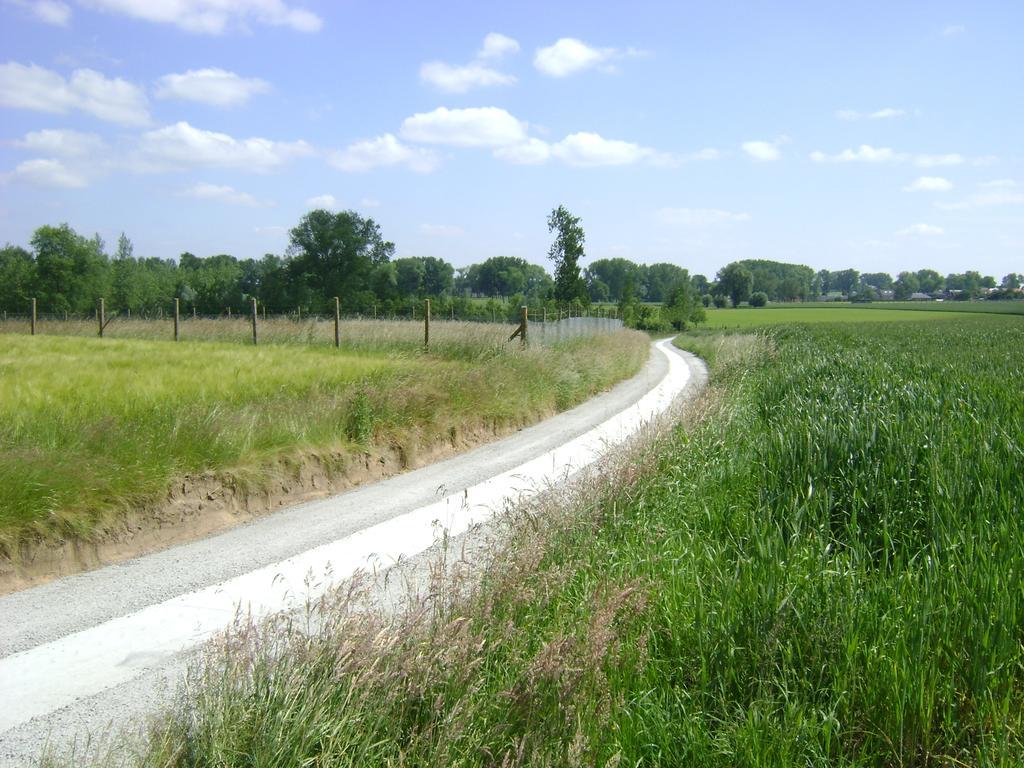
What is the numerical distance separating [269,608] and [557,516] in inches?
88.5

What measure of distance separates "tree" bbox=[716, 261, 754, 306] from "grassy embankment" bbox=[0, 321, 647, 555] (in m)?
127

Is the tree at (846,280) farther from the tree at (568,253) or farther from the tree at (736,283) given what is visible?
the tree at (568,253)

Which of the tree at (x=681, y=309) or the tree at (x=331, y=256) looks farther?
the tree at (x=681, y=309)

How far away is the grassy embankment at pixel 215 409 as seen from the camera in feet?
23.5

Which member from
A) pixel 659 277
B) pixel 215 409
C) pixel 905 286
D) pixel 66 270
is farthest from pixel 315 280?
pixel 905 286

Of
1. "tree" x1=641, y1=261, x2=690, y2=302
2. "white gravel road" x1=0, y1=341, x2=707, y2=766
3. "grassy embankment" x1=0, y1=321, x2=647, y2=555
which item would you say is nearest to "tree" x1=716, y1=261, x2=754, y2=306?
"tree" x1=641, y1=261, x2=690, y2=302

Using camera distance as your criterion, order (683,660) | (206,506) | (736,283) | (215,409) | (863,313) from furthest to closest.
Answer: (736,283), (863,313), (215,409), (206,506), (683,660)

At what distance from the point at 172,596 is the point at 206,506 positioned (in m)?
2.25

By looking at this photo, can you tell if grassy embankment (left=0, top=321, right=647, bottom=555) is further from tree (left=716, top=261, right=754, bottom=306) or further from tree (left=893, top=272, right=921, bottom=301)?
tree (left=893, top=272, right=921, bottom=301)

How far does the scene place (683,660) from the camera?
4.11m

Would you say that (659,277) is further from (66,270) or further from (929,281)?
(66,270)

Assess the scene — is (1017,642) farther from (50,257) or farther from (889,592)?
(50,257)

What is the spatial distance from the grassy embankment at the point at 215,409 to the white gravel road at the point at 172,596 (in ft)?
2.31

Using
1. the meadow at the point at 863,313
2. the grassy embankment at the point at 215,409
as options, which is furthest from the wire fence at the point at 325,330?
the meadow at the point at 863,313
